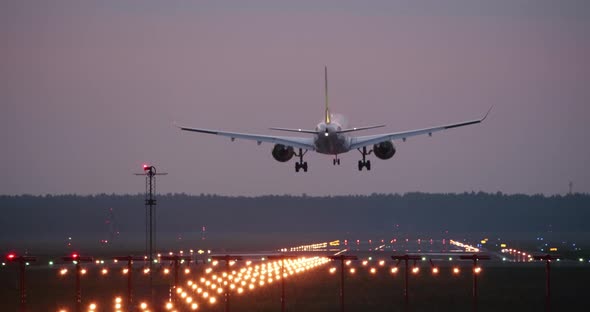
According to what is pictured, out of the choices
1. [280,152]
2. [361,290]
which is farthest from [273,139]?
[361,290]

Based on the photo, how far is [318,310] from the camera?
62125 millimetres

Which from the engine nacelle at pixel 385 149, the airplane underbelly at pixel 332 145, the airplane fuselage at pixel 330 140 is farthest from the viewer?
the engine nacelle at pixel 385 149

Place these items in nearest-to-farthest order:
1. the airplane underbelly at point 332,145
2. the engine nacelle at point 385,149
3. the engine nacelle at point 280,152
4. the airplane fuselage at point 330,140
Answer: the airplane fuselage at point 330,140 < the airplane underbelly at point 332,145 < the engine nacelle at point 385,149 < the engine nacelle at point 280,152

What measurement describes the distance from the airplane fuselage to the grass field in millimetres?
9442

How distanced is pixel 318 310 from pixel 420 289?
49.0ft

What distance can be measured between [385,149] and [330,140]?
5.08 m

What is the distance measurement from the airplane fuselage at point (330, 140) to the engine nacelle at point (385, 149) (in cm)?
238

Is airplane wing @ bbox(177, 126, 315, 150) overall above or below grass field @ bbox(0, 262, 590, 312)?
above

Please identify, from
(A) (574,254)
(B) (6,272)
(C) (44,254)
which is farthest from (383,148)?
(C) (44,254)

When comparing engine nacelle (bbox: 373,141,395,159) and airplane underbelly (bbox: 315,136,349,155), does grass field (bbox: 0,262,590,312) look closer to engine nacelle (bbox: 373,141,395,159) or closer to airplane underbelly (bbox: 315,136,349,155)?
engine nacelle (bbox: 373,141,395,159)

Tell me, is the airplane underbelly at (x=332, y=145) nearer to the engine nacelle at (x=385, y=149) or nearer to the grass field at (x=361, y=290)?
the engine nacelle at (x=385, y=149)

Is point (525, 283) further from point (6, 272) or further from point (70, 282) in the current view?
point (6, 272)

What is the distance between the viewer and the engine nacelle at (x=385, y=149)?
Result: 8831cm

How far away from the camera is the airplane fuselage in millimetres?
85188
